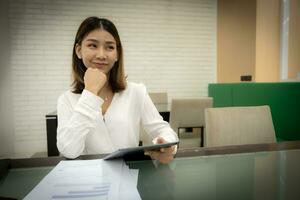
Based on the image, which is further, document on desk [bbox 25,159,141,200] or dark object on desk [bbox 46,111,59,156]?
dark object on desk [bbox 46,111,59,156]

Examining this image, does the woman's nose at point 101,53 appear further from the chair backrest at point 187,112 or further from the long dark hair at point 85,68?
the chair backrest at point 187,112

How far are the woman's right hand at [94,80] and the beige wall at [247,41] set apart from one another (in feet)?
11.4

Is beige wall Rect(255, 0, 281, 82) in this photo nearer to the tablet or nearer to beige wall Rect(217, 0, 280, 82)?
beige wall Rect(217, 0, 280, 82)

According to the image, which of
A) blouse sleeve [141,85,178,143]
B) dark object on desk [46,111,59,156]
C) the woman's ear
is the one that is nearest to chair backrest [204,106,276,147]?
blouse sleeve [141,85,178,143]

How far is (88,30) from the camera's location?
4.01 ft

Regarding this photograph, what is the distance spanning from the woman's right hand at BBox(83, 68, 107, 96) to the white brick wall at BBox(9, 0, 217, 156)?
282 cm

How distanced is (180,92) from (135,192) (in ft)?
12.2

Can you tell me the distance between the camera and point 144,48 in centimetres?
407

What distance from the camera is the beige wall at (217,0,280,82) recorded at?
4.08 meters

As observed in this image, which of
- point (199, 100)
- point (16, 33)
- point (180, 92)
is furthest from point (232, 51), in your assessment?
point (16, 33)

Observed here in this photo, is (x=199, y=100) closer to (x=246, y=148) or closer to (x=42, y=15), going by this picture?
(x=246, y=148)

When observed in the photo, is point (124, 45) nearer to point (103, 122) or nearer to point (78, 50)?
Answer: point (78, 50)

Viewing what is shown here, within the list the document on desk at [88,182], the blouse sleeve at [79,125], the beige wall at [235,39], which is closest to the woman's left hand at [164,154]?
the document on desk at [88,182]

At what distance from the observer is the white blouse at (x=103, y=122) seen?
3.51 ft
